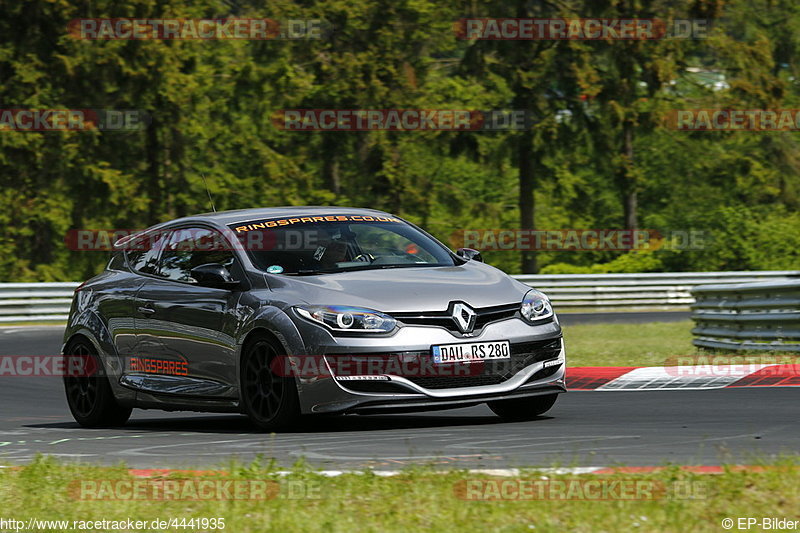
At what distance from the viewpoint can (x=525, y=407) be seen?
31.8 feet

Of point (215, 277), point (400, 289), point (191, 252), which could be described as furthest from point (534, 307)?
point (191, 252)

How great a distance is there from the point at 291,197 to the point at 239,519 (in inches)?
1452

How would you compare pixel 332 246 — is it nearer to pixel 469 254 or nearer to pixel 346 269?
pixel 346 269

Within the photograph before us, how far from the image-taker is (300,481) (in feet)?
20.5

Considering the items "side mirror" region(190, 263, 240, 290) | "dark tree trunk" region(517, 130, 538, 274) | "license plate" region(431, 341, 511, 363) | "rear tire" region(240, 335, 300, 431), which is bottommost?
"rear tire" region(240, 335, 300, 431)

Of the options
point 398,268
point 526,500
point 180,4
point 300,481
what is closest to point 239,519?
point 300,481

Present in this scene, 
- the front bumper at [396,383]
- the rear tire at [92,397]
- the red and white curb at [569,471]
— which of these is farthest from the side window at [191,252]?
the red and white curb at [569,471]

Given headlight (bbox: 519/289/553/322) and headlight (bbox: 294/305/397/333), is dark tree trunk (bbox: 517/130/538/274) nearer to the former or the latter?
headlight (bbox: 519/289/553/322)

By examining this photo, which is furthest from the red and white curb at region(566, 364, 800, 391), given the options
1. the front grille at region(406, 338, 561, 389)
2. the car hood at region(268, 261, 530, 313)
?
the car hood at region(268, 261, 530, 313)

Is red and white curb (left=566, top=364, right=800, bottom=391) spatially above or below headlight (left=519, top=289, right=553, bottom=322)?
below

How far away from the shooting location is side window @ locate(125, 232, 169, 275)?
34.8 feet

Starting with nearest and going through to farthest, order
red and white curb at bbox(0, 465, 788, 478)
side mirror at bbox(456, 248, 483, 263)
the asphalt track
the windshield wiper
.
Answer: red and white curb at bbox(0, 465, 788, 478), the asphalt track, the windshield wiper, side mirror at bbox(456, 248, 483, 263)

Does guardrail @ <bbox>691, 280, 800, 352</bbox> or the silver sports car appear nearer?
the silver sports car

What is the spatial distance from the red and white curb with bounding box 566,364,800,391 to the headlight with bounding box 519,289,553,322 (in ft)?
9.32
